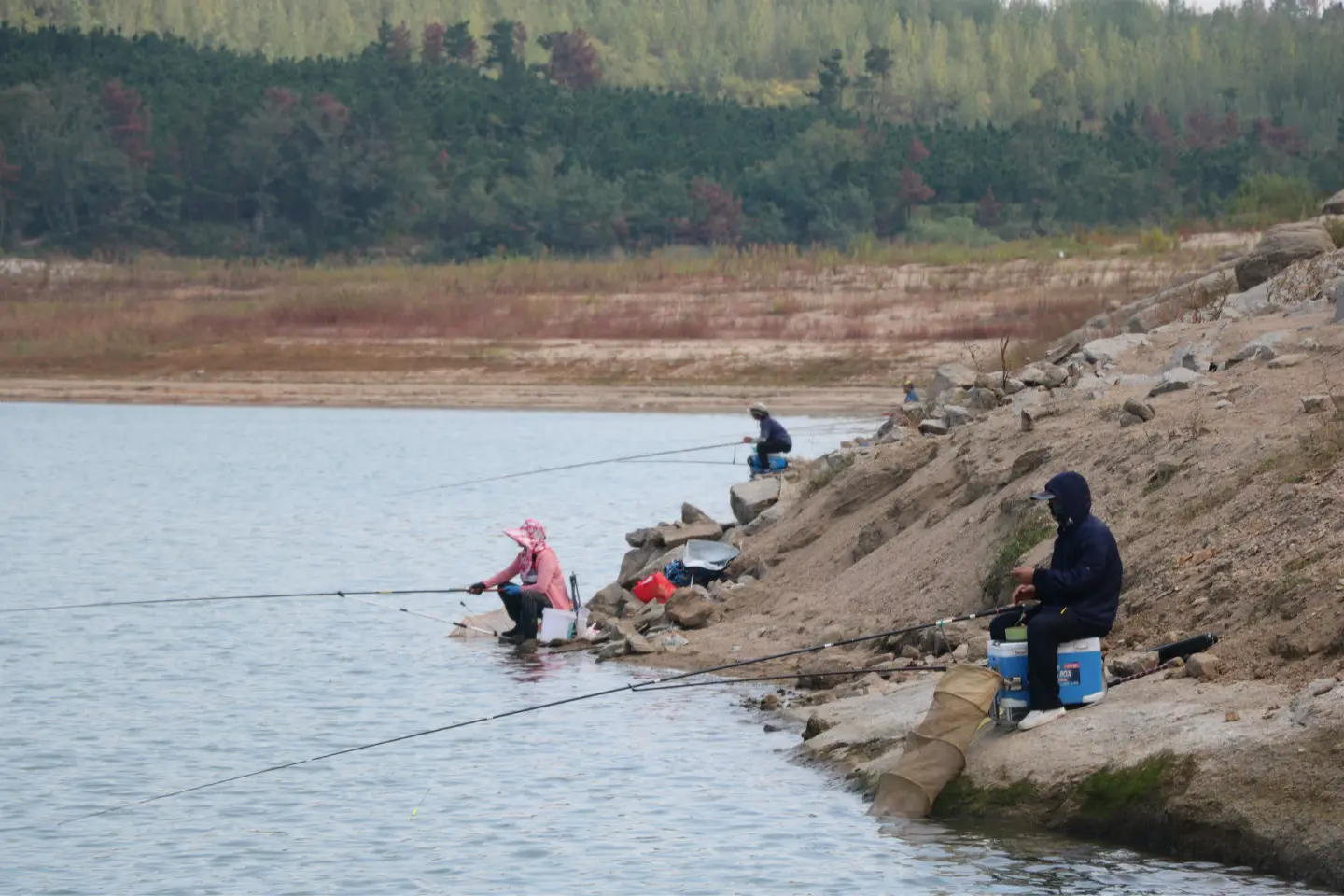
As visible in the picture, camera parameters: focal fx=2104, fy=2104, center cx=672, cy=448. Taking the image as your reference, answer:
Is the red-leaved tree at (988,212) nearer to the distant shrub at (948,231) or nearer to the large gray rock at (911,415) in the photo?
the distant shrub at (948,231)

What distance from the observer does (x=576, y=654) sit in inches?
631

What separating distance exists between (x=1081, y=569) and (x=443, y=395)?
33.2 meters

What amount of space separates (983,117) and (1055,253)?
6036 cm

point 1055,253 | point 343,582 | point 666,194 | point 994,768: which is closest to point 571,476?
point 343,582

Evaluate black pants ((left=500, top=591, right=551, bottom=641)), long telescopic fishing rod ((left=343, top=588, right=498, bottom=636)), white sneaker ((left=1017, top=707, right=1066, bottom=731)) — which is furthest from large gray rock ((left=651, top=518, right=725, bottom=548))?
white sneaker ((left=1017, top=707, right=1066, bottom=731))

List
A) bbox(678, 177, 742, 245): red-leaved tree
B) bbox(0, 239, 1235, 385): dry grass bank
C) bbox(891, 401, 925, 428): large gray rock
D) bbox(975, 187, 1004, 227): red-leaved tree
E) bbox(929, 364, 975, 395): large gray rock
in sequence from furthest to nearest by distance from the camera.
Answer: bbox(678, 177, 742, 245): red-leaved tree → bbox(975, 187, 1004, 227): red-leaved tree → bbox(0, 239, 1235, 385): dry grass bank → bbox(929, 364, 975, 395): large gray rock → bbox(891, 401, 925, 428): large gray rock

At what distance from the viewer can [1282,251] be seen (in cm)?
1917

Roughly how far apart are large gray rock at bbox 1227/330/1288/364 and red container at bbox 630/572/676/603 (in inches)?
190

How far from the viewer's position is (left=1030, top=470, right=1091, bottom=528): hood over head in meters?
9.98

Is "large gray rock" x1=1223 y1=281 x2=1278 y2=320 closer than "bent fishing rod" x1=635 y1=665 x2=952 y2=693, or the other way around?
"bent fishing rod" x1=635 y1=665 x2=952 y2=693

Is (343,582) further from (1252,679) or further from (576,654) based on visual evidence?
(1252,679)

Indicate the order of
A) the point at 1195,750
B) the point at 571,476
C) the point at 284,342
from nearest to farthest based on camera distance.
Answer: the point at 1195,750
the point at 571,476
the point at 284,342

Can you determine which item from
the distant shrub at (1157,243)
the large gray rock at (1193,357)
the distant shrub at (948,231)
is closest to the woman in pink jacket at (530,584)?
the large gray rock at (1193,357)

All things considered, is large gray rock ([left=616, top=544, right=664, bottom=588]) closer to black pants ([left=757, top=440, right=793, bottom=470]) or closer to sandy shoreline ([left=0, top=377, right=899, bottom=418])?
black pants ([left=757, top=440, right=793, bottom=470])
